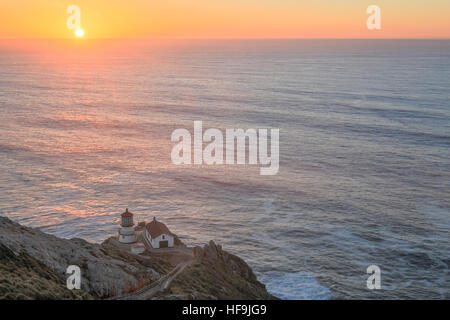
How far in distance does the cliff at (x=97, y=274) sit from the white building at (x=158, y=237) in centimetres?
539

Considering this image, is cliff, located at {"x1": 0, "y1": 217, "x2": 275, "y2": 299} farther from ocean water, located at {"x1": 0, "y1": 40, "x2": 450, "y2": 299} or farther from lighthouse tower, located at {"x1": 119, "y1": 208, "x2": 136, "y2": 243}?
ocean water, located at {"x1": 0, "y1": 40, "x2": 450, "y2": 299}

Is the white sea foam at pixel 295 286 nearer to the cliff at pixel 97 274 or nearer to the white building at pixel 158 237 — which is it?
the cliff at pixel 97 274

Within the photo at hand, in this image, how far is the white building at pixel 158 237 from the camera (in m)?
43.9

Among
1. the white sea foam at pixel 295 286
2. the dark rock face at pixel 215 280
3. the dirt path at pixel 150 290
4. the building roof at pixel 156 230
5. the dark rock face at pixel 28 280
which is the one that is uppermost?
the dark rock face at pixel 28 280

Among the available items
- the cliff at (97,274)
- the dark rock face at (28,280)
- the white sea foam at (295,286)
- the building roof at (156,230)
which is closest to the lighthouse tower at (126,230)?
the building roof at (156,230)

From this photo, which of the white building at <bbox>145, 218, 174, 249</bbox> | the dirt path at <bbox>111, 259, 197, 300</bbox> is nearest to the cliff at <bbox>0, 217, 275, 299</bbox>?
the dirt path at <bbox>111, 259, 197, 300</bbox>

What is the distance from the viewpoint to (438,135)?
294 feet

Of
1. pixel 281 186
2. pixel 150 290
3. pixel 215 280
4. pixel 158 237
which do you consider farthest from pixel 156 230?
pixel 281 186

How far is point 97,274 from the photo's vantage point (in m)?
28.5

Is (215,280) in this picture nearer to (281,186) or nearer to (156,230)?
(156,230)

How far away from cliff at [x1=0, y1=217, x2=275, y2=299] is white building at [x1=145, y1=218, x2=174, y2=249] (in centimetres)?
539

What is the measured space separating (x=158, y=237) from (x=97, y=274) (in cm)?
1550

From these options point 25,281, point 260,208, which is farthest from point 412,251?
point 25,281

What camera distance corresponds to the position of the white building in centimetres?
4394
